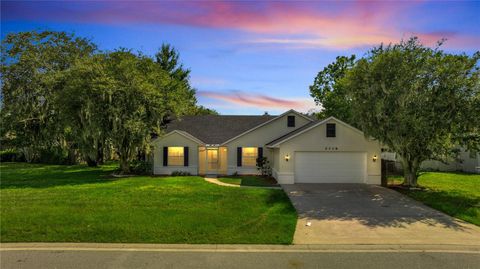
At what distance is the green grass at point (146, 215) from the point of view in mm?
8953

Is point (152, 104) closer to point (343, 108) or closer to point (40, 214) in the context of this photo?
point (40, 214)

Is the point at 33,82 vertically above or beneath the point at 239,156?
above

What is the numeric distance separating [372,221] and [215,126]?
64.4 feet

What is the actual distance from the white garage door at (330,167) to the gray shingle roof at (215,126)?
26.4 ft

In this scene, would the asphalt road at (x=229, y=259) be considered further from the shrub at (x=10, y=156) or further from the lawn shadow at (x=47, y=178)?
the shrub at (x=10, y=156)

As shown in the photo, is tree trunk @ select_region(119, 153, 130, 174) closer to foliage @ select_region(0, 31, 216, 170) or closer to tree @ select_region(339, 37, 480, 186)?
foliage @ select_region(0, 31, 216, 170)

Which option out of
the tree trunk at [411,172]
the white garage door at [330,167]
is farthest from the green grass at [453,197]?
the white garage door at [330,167]

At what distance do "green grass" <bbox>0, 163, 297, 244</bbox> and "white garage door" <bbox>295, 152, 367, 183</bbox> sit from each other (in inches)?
199

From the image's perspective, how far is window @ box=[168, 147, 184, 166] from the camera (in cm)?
2555

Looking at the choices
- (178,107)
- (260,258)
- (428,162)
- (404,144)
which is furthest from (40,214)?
(428,162)

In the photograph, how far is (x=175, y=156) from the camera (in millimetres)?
25594

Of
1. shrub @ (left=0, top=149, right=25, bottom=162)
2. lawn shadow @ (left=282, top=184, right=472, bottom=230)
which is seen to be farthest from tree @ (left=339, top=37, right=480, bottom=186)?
shrub @ (left=0, top=149, right=25, bottom=162)

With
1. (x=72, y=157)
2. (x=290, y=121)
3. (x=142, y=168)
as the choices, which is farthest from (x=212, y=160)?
(x=72, y=157)

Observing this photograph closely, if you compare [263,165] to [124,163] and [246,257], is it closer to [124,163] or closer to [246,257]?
[124,163]
